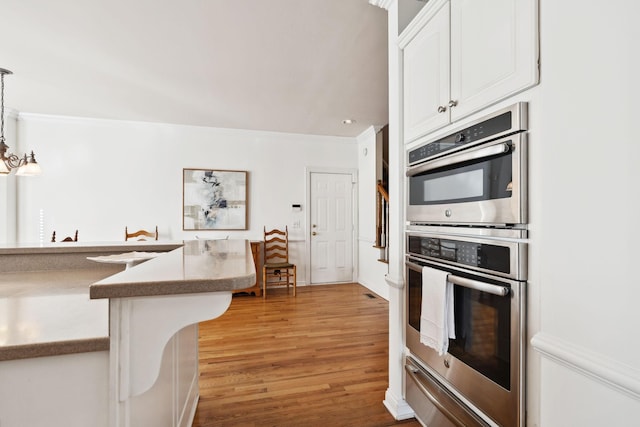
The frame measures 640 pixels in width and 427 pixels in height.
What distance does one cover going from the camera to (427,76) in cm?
156

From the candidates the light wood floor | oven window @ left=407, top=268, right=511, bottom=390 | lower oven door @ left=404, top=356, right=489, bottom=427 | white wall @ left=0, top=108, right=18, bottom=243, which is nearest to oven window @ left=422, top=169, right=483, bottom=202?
oven window @ left=407, top=268, right=511, bottom=390

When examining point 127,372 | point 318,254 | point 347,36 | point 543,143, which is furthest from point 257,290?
point 543,143

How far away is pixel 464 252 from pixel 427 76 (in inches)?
35.9

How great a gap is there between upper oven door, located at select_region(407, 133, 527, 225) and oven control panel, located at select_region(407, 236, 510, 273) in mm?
92

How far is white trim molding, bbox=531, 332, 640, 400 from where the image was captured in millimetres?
692

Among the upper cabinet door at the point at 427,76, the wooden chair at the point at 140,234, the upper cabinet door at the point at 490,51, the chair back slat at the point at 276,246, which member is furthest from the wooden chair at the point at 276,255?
the upper cabinet door at the point at 490,51

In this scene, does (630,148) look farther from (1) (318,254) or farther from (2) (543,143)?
(1) (318,254)

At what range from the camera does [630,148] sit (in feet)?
2.29

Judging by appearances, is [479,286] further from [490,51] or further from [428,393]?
[490,51]

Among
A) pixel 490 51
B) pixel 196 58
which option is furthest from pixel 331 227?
pixel 490 51

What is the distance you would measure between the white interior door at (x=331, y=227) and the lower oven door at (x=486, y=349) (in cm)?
368

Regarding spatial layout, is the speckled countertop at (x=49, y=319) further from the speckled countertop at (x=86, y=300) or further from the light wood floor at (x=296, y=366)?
the light wood floor at (x=296, y=366)

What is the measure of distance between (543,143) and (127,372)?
134 cm

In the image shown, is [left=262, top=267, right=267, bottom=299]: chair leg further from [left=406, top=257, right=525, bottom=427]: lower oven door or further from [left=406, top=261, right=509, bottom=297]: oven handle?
[left=406, top=261, right=509, bottom=297]: oven handle
